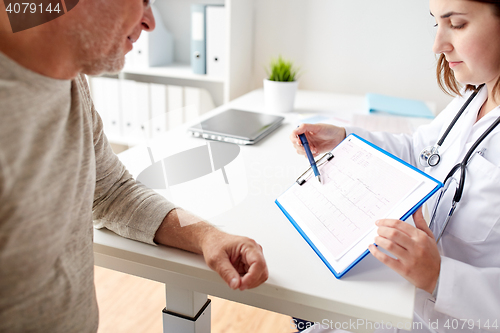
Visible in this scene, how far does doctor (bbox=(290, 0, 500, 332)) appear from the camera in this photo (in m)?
0.62

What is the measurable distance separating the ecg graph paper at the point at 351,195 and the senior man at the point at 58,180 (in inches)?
5.8

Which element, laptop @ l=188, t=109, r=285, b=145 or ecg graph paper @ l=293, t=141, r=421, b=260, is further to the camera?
laptop @ l=188, t=109, r=285, b=145

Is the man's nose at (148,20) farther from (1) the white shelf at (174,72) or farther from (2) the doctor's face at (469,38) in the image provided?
(1) the white shelf at (174,72)

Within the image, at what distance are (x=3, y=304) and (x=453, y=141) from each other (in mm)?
914

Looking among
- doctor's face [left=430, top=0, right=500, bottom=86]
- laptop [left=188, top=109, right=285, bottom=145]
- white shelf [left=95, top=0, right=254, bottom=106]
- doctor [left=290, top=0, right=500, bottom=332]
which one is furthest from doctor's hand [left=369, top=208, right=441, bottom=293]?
white shelf [left=95, top=0, right=254, bottom=106]

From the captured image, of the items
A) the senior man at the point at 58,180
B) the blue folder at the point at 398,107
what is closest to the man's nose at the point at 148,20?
the senior man at the point at 58,180

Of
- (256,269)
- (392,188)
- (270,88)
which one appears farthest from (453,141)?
(270,88)

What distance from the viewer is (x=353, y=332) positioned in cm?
64

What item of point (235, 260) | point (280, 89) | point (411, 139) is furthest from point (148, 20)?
point (280, 89)

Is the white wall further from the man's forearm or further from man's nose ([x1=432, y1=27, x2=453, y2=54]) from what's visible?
the man's forearm

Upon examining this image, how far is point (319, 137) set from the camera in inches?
41.1

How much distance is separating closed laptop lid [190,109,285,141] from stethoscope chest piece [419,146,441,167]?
1.65ft

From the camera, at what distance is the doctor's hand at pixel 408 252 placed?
0.61 m

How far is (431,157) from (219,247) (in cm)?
58
